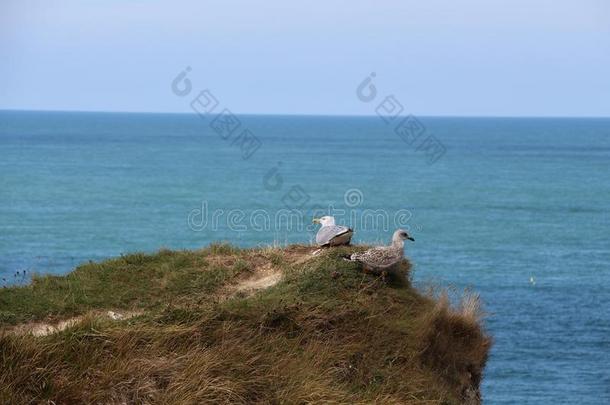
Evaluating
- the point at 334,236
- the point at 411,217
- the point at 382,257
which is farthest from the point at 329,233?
the point at 411,217

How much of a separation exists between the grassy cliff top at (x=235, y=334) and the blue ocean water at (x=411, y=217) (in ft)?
7.27

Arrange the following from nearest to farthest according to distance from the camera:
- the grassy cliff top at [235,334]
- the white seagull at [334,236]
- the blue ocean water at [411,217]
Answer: the grassy cliff top at [235,334], the white seagull at [334,236], the blue ocean water at [411,217]

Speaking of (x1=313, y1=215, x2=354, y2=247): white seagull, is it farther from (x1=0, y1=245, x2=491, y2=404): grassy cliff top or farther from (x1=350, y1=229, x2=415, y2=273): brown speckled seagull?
(x1=350, y1=229, x2=415, y2=273): brown speckled seagull

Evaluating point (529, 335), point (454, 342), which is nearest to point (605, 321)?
point (529, 335)

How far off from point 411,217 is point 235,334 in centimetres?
7224

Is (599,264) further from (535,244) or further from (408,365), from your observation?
(408,365)

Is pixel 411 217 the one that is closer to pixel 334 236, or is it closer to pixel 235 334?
pixel 334 236

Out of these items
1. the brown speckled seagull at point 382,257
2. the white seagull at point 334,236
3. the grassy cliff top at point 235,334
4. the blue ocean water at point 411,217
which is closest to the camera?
the grassy cliff top at point 235,334

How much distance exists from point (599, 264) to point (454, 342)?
49429 mm

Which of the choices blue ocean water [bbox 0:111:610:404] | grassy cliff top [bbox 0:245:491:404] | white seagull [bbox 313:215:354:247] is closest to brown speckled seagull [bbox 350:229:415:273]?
grassy cliff top [bbox 0:245:491:404]

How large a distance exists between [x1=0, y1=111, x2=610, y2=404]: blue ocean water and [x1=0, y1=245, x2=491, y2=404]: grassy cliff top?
7.27ft

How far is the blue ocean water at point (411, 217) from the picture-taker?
4125 cm

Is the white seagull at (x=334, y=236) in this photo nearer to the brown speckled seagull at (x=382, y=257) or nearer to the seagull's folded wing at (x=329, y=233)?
the seagull's folded wing at (x=329, y=233)

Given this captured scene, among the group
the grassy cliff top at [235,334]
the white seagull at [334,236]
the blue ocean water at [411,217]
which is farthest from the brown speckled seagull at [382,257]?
the blue ocean water at [411,217]
